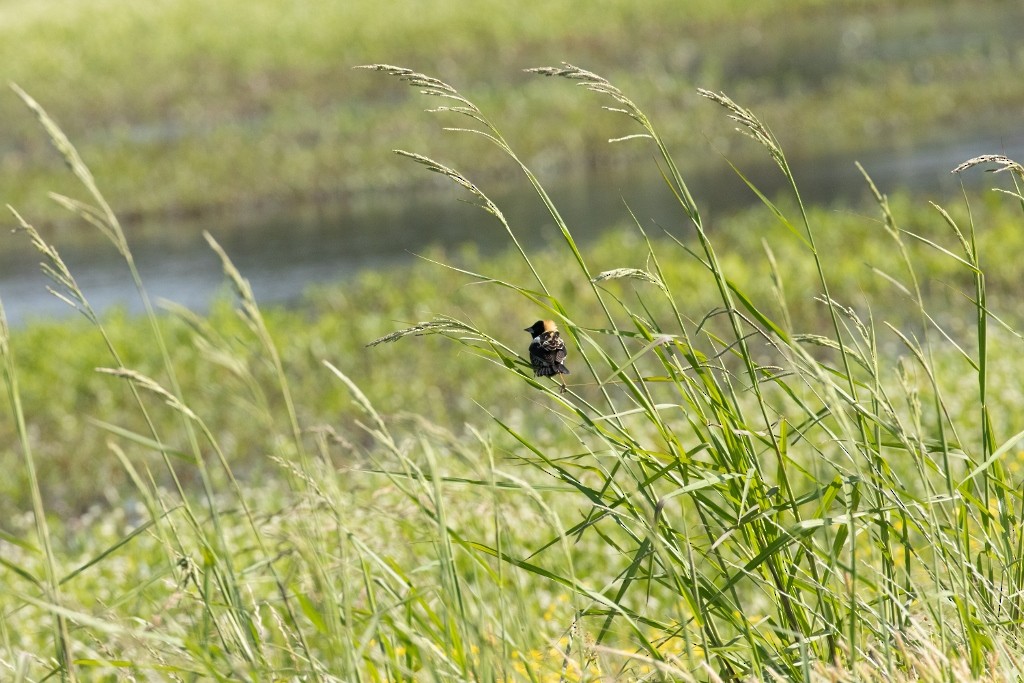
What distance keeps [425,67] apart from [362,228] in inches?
478

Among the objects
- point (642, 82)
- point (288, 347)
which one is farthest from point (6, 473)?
point (642, 82)

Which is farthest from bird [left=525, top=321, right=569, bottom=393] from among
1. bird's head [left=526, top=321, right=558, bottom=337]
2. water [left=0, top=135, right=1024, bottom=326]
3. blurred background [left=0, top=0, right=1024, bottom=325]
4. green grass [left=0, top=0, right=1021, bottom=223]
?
green grass [left=0, top=0, right=1021, bottom=223]

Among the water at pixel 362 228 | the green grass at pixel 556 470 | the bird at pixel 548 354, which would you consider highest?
the bird at pixel 548 354

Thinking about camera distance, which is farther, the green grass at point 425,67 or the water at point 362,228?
the green grass at point 425,67

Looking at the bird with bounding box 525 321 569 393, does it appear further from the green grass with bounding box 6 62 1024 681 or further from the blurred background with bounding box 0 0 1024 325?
the blurred background with bounding box 0 0 1024 325

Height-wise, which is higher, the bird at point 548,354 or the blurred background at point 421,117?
the bird at point 548,354

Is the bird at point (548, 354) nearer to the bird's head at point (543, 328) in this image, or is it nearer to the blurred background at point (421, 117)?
the bird's head at point (543, 328)

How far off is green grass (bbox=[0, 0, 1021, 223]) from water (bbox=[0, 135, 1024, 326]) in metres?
1.00

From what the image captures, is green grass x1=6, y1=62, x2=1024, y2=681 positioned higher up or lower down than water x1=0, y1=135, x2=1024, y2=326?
higher up

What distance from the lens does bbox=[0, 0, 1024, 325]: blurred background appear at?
1744 cm

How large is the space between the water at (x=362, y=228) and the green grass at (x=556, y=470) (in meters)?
2.12

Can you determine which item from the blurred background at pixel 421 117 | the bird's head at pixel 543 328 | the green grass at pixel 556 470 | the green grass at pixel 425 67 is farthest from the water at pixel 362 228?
the bird's head at pixel 543 328

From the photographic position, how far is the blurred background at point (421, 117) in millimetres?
17438

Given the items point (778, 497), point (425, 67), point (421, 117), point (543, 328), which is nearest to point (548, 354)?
point (543, 328)
